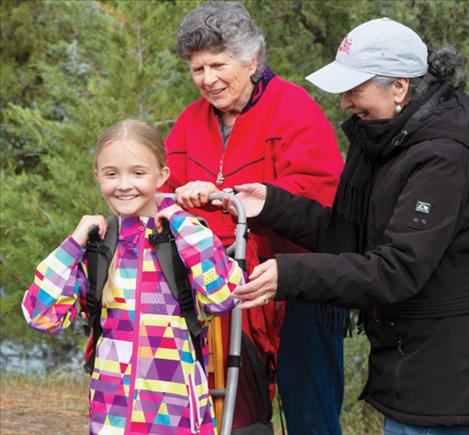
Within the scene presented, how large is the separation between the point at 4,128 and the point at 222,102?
9738 millimetres

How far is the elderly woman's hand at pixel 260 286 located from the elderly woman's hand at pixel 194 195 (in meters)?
0.46

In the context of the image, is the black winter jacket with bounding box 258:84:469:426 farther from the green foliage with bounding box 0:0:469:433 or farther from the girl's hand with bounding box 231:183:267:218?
the green foliage with bounding box 0:0:469:433

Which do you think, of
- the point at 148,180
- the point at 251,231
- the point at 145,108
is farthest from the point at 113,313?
the point at 145,108

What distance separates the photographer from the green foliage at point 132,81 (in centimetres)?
733

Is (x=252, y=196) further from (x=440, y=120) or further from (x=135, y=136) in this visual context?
(x=440, y=120)

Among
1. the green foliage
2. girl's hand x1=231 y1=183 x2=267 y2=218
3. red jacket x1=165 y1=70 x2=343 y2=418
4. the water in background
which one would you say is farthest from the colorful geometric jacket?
the water in background

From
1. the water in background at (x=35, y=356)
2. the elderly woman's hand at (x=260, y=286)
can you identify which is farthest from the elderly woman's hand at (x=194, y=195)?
the water in background at (x=35, y=356)

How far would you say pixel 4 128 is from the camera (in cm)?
1320

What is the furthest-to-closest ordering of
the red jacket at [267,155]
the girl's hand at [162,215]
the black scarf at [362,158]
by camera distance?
the red jacket at [267,155] < the girl's hand at [162,215] < the black scarf at [362,158]

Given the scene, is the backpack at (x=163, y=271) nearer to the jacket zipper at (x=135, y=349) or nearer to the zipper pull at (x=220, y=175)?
the jacket zipper at (x=135, y=349)

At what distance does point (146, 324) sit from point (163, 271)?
172 mm

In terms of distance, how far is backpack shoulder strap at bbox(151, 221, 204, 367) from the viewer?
3.17 meters

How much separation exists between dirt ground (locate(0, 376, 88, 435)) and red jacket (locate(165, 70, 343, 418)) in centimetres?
249

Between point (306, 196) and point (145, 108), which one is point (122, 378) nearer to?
point (306, 196)
